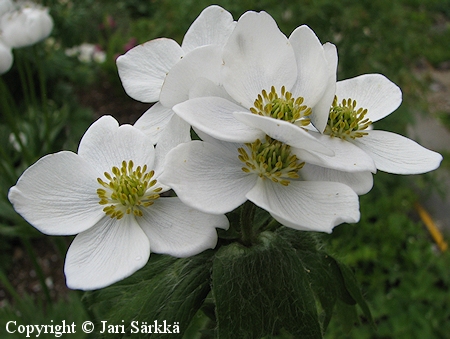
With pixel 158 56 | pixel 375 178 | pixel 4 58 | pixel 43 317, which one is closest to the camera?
pixel 158 56

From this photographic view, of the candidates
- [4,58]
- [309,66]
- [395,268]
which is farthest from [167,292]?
[395,268]

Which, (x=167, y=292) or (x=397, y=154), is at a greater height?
(x=397, y=154)

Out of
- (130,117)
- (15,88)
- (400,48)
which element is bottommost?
(130,117)

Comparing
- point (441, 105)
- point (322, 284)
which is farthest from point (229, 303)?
point (441, 105)

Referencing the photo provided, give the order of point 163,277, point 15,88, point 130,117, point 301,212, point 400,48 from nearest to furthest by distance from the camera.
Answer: point 301,212
point 163,277
point 400,48
point 15,88
point 130,117

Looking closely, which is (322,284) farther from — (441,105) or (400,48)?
(441,105)

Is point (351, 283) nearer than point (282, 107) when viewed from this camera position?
No

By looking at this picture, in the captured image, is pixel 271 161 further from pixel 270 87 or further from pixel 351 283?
pixel 351 283
